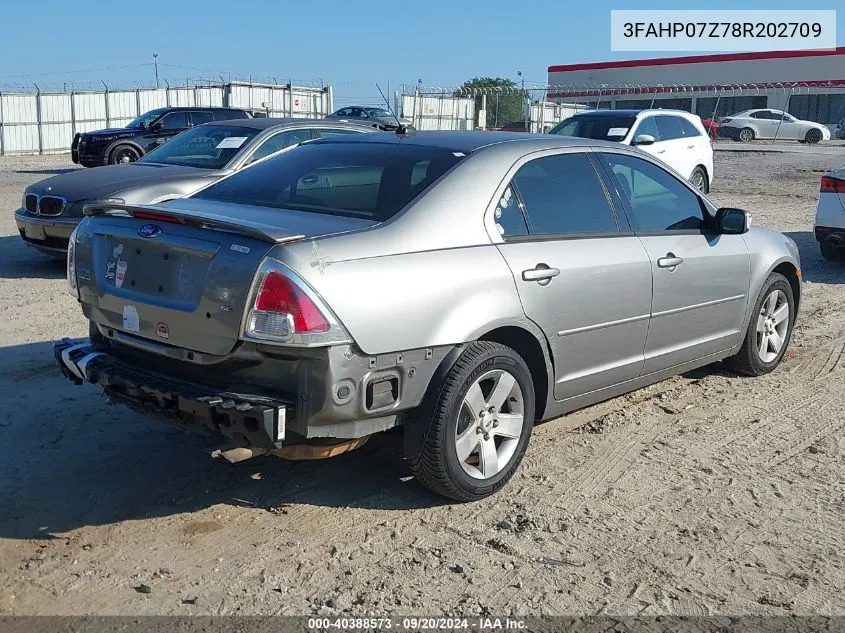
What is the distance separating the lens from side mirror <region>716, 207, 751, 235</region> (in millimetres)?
5668

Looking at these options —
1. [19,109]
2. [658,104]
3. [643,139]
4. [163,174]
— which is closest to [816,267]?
[643,139]

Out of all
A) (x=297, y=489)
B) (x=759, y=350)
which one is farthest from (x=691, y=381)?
(x=297, y=489)

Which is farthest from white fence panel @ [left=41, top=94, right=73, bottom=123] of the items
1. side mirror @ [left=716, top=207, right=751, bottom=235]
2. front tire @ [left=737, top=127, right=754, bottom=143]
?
side mirror @ [left=716, top=207, right=751, bottom=235]

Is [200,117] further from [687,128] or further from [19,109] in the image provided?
[19,109]

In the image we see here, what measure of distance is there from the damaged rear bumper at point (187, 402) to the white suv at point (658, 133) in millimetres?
11353

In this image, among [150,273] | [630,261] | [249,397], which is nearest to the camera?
[249,397]

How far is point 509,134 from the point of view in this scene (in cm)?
511

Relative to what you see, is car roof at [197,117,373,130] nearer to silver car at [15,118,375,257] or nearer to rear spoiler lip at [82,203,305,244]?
silver car at [15,118,375,257]

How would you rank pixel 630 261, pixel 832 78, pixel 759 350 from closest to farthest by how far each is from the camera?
pixel 630 261, pixel 759 350, pixel 832 78

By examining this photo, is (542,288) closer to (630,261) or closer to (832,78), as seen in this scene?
(630,261)

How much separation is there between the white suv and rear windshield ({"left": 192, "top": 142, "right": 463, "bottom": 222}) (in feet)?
33.0

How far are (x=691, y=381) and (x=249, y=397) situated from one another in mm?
3774

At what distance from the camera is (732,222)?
5.67 metres

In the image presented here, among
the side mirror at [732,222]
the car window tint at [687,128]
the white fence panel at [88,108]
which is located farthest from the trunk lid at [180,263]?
the white fence panel at [88,108]
